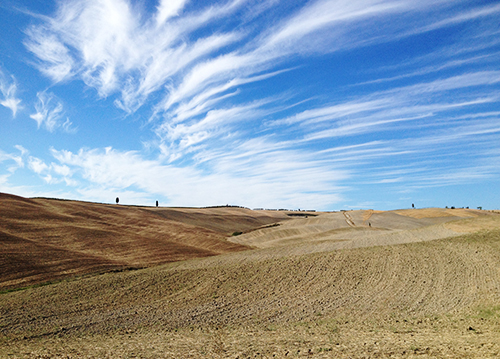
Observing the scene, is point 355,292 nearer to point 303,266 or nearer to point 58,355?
point 303,266

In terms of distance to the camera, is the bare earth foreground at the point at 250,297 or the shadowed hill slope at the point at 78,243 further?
the shadowed hill slope at the point at 78,243

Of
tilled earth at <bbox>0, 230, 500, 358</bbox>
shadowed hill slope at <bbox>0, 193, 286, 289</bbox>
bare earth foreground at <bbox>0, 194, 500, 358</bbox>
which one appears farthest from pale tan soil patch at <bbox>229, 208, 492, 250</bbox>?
shadowed hill slope at <bbox>0, 193, 286, 289</bbox>

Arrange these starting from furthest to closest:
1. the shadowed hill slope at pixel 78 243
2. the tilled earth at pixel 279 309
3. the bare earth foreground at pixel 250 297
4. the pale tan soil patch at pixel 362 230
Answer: the pale tan soil patch at pixel 362 230 → the shadowed hill slope at pixel 78 243 → the bare earth foreground at pixel 250 297 → the tilled earth at pixel 279 309

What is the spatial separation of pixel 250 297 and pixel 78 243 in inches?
959

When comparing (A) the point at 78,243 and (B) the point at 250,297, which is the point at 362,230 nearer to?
(B) the point at 250,297

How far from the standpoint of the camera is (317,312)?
57.3 ft

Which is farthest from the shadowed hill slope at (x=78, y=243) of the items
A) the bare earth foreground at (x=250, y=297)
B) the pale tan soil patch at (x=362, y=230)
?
the pale tan soil patch at (x=362, y=230)

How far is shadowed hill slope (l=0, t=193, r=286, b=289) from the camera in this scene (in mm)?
28344

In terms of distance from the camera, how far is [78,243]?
37.1 meters

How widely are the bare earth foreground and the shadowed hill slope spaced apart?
0.20 m

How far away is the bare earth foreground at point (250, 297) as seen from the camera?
1291 centimetres

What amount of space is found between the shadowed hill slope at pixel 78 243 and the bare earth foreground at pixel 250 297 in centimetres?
20

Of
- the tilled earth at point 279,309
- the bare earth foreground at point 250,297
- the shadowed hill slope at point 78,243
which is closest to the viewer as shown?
the tilled earth at point 279,309

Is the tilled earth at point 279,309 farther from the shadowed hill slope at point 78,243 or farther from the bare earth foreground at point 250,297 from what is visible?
the shadowed hill slope at point 78,243
